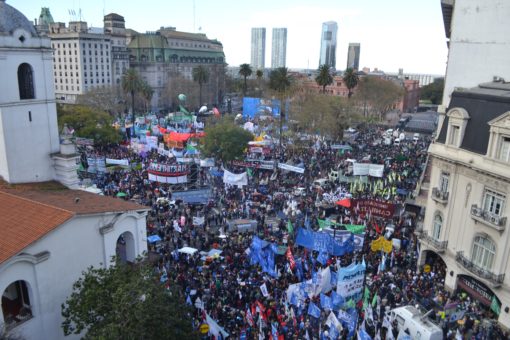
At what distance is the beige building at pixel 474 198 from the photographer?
20.9 m

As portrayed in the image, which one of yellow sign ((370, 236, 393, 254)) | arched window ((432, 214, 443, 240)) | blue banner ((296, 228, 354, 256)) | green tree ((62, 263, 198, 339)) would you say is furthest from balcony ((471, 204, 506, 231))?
green tree ((62, 263, 198, 339))

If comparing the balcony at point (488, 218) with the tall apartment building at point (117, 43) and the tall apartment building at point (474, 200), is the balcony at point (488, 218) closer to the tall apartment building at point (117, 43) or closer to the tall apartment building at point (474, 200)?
the tall apartment building at point (474, 200)

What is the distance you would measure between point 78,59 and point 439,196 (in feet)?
354

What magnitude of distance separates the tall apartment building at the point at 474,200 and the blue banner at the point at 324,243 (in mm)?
5073

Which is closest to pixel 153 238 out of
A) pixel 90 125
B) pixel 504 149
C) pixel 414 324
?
pixel 414 324

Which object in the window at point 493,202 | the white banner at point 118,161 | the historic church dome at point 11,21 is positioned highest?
the historic church dome at point 11,21

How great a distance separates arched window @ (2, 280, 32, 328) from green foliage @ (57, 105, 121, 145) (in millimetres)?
38276

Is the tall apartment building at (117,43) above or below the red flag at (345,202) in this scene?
above

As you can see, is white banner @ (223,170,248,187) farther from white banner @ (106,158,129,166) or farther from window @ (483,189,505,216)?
window @ (483,189,505,216)

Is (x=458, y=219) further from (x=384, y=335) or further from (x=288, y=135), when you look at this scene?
(x=288, y=135)

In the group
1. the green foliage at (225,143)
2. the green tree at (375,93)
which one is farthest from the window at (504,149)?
the green tree at (375,93)

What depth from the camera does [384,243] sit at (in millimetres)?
24859

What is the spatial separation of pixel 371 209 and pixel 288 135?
103 feet

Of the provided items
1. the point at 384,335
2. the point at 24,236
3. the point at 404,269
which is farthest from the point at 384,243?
the point at 24,236
